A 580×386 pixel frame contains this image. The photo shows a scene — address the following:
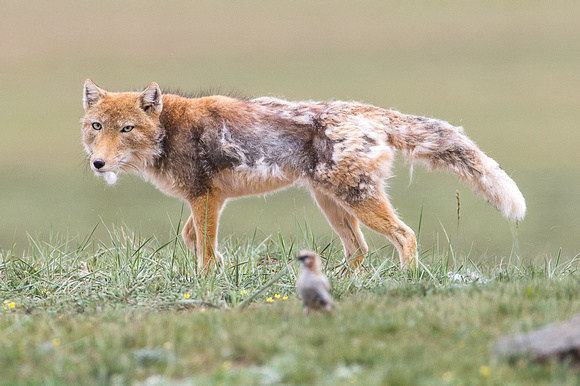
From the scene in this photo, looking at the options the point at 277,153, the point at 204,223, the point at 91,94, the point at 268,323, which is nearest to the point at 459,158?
the point at 277,153

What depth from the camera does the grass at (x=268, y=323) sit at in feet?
12.1

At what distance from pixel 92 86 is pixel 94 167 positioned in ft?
3.45

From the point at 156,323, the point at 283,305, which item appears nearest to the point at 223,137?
the point at 283,305

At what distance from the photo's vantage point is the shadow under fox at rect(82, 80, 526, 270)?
6.77m

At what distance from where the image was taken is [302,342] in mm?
4145

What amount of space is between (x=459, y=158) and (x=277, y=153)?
76.3 inches

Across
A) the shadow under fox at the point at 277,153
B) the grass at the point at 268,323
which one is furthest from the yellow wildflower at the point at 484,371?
the shadow under fox at the point at 277,153

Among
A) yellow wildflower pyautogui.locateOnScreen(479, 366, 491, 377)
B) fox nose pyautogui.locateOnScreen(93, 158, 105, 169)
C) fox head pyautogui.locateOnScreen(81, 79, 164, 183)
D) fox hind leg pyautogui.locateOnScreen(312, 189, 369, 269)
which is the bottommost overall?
fox hind leg pyautogui.locateOnScreen(312, 189, 369, 269)

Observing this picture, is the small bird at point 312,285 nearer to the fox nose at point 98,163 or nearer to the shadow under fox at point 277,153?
the shadow under fox at point 277,153

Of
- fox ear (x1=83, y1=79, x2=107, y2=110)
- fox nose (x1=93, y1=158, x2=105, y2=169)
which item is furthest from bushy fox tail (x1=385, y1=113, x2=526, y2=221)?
fox ear (x1=83, y1=79, x2=107, y2=110)

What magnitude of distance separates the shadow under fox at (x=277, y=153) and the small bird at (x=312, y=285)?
2040mm

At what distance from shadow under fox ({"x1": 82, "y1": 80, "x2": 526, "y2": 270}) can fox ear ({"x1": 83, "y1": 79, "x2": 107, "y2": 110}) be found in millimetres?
11

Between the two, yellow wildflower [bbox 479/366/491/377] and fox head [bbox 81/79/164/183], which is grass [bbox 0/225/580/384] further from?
fox head [bbox 81/79/164/183]

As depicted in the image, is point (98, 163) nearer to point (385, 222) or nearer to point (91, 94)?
point (91, 94)
